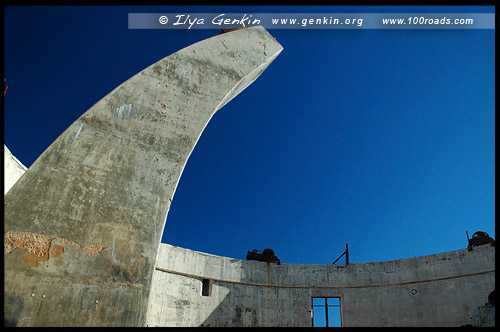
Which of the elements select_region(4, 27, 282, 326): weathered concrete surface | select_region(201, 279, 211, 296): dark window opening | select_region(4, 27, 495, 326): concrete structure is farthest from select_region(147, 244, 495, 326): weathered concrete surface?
select_region(4, 27, 282, 326): weathered concrete surface

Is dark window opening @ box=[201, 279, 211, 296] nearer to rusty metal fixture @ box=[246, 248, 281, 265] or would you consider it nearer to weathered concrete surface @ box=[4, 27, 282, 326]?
rusty metal fixture @ box=[246, 248, 281, 265]

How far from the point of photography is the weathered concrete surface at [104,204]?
429 cm

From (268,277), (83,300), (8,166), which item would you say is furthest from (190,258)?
(83,300)

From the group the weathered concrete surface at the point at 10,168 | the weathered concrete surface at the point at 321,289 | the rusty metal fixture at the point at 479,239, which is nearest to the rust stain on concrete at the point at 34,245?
the weathered concrete surface at the point at 10,168

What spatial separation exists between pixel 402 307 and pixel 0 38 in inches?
554

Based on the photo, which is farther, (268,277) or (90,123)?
(268,277)

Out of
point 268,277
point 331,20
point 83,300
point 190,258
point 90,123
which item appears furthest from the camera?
point 268,277

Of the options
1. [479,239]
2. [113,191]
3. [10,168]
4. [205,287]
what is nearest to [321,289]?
[205,287]

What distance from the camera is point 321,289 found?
14.2 m

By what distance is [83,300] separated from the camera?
171 inches

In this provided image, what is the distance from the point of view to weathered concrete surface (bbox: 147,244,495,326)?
12.8m

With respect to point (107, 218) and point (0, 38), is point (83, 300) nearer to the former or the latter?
point (107, 218)

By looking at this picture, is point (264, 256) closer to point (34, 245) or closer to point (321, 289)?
point (321, 289)

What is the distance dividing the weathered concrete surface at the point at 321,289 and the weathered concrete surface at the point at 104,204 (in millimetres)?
7618
